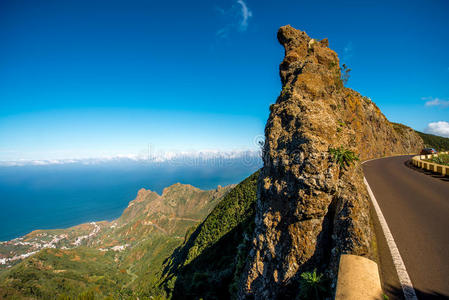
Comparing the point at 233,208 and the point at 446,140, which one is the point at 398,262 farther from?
the point at 446,140

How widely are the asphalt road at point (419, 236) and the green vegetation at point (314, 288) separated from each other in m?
1.85

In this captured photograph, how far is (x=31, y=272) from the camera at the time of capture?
102m

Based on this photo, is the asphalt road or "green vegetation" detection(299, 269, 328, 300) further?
"green vegetation" detection(299, 269, 328, 300)

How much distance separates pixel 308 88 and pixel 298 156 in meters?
6.38

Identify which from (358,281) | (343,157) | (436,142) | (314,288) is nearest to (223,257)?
(314,288)

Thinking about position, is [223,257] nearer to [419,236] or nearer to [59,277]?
[419,236]

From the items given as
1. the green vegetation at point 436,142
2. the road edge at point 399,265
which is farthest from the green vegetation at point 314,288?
the green vegetation at point 436,142

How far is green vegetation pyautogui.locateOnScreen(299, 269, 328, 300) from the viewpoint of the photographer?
5926 mm

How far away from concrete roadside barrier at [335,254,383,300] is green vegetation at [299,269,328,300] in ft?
5.90

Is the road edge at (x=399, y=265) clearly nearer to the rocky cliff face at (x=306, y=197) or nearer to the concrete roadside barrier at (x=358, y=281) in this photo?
the rocky cliff face at (x=306, y=197)

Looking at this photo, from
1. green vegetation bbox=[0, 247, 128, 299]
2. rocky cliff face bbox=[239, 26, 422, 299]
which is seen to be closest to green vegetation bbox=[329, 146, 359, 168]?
rocky cliff face bbox=[239, 26, 422, 299]

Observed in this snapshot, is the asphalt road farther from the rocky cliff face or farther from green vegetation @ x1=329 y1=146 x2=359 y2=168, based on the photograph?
green vegetation @ x1=329 y1=146 x2=359 y2=168

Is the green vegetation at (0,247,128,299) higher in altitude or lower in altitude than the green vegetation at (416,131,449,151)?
lower

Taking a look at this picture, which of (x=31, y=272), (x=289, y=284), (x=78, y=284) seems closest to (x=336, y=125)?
(x=289, y=284)
